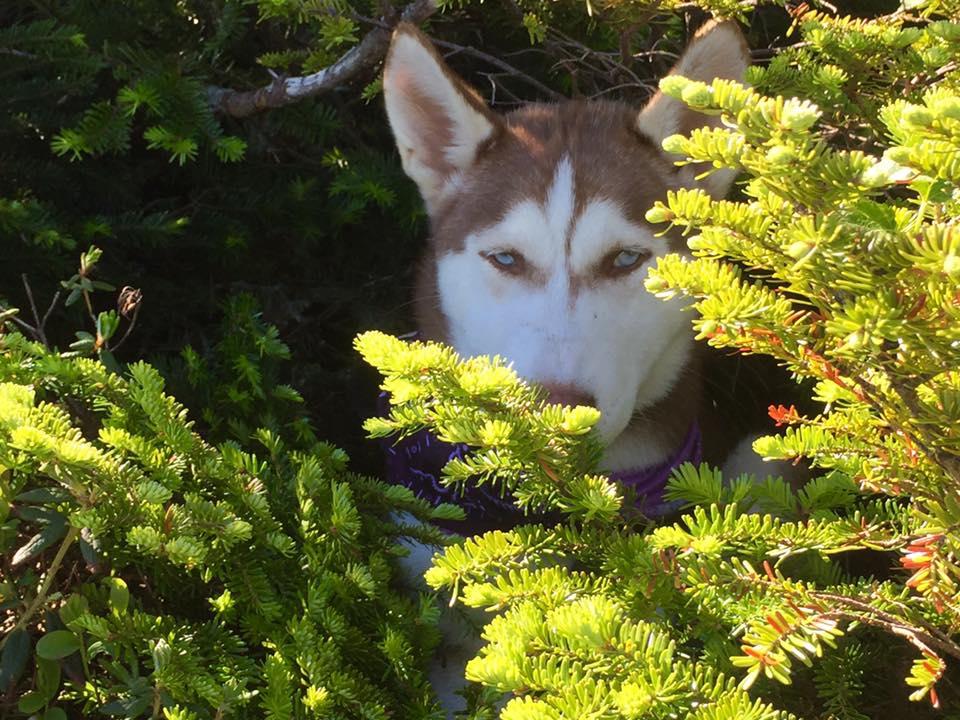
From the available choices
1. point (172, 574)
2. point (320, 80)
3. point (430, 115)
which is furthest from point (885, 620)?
point (320, 80)

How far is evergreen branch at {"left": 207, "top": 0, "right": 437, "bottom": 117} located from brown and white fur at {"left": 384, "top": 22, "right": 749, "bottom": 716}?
0.12m

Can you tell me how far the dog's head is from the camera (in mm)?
2506

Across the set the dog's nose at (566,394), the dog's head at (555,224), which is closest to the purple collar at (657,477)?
the dog's head at (555,224)

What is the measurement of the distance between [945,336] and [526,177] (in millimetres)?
1797

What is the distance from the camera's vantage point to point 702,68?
2.62m

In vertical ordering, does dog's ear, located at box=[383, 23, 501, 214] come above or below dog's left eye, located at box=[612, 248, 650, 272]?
above

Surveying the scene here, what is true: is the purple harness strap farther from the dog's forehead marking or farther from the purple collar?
the dog's forehead marking

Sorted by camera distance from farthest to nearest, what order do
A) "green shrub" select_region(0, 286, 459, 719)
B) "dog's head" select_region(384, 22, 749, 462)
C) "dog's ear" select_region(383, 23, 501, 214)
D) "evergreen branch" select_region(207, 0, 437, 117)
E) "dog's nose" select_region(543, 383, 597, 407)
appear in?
"evergreen branch" select_region(207, 0, 437, 117) → "dog's ear" select_region(383, 23, 501, 214) → "dog's head" select_region(384, 22, 749, 462) → "dog's nose" select_region(543, 383, 597, 407) → "green shrub" select_region(0, 286, 459, 719)

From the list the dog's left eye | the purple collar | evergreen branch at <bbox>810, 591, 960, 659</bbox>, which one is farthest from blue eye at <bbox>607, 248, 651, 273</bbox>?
evergreen branch at <bbox>810, 591, 960, 659</bbox>

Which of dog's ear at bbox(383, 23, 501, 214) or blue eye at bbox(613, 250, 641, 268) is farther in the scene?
dog's ear at bbox(383, 23, 501, 214)

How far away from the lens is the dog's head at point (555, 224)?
2.51m

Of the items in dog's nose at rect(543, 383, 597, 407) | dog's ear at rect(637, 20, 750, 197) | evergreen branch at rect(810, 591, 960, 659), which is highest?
dog's ear at rect(637, 20, 750, 197)

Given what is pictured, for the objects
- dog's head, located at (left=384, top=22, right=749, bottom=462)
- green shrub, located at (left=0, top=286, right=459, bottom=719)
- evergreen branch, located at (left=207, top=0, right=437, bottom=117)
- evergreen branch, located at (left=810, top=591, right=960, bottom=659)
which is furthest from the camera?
evergreen branch, located at (left=207, top=0, right=437, bottom=117)

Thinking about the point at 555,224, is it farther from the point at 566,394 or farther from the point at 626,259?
the point at 566,394
